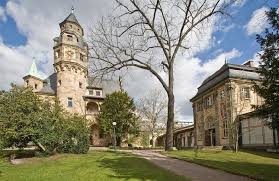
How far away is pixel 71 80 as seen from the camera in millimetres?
50812

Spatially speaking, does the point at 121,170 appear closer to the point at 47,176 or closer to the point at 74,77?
the point at 47,176

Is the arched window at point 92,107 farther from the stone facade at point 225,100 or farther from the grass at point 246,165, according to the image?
the grass at point 246,165

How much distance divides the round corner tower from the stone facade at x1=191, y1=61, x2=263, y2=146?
67.2 ft

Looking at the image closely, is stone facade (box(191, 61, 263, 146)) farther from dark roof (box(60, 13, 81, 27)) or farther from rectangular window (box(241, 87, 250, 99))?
dark roof (box(60, 13, 81, 27))

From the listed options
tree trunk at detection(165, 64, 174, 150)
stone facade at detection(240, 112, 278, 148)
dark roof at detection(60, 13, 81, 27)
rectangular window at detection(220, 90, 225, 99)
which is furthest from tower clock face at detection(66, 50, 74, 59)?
stone facade at detection(240, 112, 278, 148)

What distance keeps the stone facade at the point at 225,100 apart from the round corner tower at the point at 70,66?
2047cm

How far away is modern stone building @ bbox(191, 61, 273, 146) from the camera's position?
31017mm

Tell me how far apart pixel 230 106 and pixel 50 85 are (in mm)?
31985

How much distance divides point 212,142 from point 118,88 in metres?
26.5

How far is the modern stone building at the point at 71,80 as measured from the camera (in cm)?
5056

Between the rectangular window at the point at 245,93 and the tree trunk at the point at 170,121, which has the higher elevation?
the rectangular window at the point at 245,93

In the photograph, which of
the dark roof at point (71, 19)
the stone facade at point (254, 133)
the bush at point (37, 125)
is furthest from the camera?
the dark roof at point (71, 19)

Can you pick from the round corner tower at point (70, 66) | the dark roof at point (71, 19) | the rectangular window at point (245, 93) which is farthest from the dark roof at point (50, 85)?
the rectangular window at point (245, 93)

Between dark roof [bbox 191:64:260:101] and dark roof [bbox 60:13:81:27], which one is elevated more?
dark roof [bbox 60:13:81:27]
